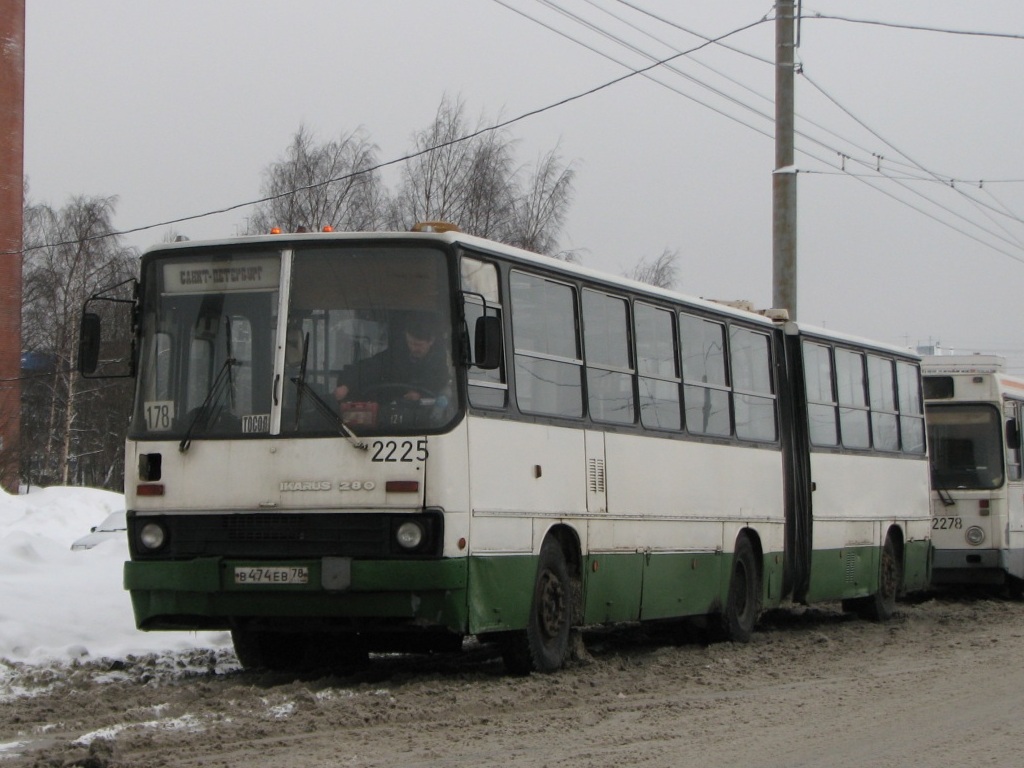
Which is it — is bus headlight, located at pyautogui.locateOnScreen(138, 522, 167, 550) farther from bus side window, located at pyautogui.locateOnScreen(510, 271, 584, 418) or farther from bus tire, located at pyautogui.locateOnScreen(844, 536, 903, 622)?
bus tire, located at pyautogui.locateOnScreen(844, 536, 903, 622)

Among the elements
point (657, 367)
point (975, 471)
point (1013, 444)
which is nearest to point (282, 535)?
point (657, 367)

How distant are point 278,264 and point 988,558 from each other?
13.2 meters

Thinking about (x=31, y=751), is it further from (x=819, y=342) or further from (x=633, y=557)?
(x=819, y=342)

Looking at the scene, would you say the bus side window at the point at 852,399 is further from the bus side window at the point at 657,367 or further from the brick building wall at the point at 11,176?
the brick building wall at the point at 11,176

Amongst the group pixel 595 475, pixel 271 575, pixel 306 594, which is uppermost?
pixel 595 475

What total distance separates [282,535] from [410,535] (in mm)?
847

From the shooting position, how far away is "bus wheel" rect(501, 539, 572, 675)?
11164mm

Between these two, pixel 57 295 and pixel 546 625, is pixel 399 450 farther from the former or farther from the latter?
pixel 57 295

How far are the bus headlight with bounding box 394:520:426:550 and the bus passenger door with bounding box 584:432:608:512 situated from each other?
2.28 m

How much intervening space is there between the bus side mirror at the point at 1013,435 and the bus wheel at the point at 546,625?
11855 millimetres

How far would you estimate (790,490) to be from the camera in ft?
54.2

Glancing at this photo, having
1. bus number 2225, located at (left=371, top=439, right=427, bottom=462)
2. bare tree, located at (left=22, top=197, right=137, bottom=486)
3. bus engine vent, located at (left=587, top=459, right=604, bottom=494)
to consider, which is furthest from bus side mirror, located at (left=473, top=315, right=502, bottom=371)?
bare tree, located at (left=22, top=197, right=137, bottom=486)

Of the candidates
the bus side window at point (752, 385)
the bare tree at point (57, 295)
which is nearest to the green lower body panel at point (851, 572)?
the bus side window at point (752, 385)

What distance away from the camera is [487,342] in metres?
10.2
